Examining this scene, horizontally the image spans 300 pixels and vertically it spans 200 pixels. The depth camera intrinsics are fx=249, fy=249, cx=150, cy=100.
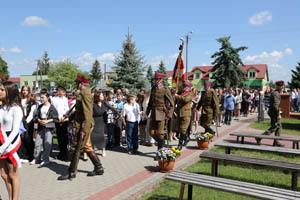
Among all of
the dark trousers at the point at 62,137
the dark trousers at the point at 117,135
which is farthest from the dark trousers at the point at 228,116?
the dark trousers at the point at 62,137

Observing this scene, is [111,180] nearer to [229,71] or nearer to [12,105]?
[12,105]

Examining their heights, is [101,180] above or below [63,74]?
below

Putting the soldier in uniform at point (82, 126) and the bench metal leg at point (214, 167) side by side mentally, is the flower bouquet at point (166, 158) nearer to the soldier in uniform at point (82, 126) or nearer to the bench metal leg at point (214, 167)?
the bench metal leg at point (214, 167)

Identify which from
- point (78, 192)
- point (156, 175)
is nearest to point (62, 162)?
point (78, 192)

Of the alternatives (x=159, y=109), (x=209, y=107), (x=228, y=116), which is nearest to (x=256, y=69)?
(x=228, y=116)

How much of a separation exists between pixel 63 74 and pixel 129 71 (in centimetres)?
4571

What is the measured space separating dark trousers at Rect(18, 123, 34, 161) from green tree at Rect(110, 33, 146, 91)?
16.0 metres

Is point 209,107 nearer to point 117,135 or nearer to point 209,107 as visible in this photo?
point 209,107

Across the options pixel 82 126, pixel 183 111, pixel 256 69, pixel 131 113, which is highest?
pixel 256 69

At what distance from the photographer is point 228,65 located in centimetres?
4375

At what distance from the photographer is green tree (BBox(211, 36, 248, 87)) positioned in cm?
4359

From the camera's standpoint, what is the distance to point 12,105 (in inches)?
149

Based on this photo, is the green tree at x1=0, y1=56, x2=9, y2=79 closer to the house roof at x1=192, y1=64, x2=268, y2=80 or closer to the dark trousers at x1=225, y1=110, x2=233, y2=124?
the house roof at x1=192, y1=64, x2=268, y2=80

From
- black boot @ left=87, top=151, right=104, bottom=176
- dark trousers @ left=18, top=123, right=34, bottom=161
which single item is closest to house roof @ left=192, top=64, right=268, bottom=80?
dark trousers @ left=18, top=123, right=34, bottom=161
